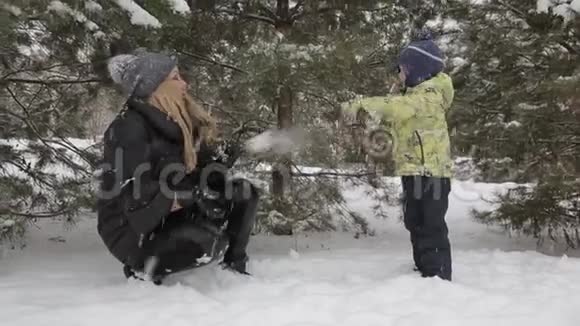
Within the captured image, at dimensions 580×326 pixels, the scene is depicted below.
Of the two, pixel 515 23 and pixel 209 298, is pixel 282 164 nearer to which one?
pixel 209 298

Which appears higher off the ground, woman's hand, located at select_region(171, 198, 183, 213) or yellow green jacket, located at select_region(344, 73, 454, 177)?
yellow green jacket, located at select_region(344, 73, 454, 177)

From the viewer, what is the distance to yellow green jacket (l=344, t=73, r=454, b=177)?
362 cm

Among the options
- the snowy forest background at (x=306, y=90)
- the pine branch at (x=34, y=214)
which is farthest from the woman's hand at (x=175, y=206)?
the pine branch at (x=34, y=214)

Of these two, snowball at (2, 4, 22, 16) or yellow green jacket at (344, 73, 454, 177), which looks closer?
snowball at (2, 4, 22, 16)

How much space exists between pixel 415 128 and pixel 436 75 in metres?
0.38

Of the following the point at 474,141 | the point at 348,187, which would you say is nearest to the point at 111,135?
the point at 348,187

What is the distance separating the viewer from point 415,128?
145 inches

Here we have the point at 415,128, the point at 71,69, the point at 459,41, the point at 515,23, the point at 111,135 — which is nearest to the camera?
the point at 111,135

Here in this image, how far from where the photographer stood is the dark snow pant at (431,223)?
358 centimetres

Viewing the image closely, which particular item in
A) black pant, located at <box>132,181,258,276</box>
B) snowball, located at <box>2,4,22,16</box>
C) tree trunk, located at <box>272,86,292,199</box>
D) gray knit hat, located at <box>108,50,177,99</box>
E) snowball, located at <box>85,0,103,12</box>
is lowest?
black pant, located at <box>132,181,258,276</box>

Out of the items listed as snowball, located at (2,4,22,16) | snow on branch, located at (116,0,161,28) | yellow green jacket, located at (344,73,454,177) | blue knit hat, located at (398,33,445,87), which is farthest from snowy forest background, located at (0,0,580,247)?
yellow green jacket, located at (344,73,454,177)

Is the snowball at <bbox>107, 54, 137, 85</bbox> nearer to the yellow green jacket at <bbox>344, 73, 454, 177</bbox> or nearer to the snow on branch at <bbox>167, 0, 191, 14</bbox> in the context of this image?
the snow on branch at <bbox>167, 0, 191, 14</bbox>

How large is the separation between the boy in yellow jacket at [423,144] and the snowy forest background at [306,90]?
2.35ft

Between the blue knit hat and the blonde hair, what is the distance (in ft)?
4.14
